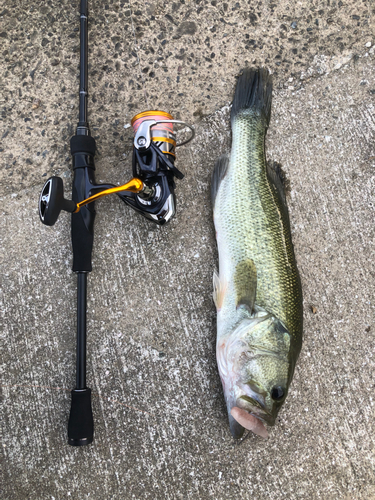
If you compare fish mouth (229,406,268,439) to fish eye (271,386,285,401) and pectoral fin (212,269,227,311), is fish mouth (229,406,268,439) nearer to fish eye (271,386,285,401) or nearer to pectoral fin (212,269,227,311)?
fish eye (271,386,285,401)

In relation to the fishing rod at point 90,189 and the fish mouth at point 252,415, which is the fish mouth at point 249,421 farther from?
the fishing rod at point 90,189

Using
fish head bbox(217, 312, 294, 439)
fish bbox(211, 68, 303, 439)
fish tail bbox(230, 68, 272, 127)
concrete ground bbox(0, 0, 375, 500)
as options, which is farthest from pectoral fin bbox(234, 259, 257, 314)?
fish tail bbox(230, 68, 272, 127)

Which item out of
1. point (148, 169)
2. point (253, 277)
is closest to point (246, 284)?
point (253, 277)

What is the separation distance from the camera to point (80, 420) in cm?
222

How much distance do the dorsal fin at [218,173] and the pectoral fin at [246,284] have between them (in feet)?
1.78

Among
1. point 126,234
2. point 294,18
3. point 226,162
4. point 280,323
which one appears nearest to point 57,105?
point 126,234

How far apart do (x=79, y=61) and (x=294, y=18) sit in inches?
68.6

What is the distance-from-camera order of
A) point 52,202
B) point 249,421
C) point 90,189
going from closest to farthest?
point 52,202
point 249,421
point 90,189

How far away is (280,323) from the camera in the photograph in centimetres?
223

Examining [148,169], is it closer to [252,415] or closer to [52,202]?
[52,202]

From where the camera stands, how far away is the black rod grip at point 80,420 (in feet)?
7.23

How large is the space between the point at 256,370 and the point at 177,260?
0.96 metres

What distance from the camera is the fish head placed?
210cm

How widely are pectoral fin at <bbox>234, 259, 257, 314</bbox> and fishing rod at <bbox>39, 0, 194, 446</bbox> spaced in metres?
0.61
